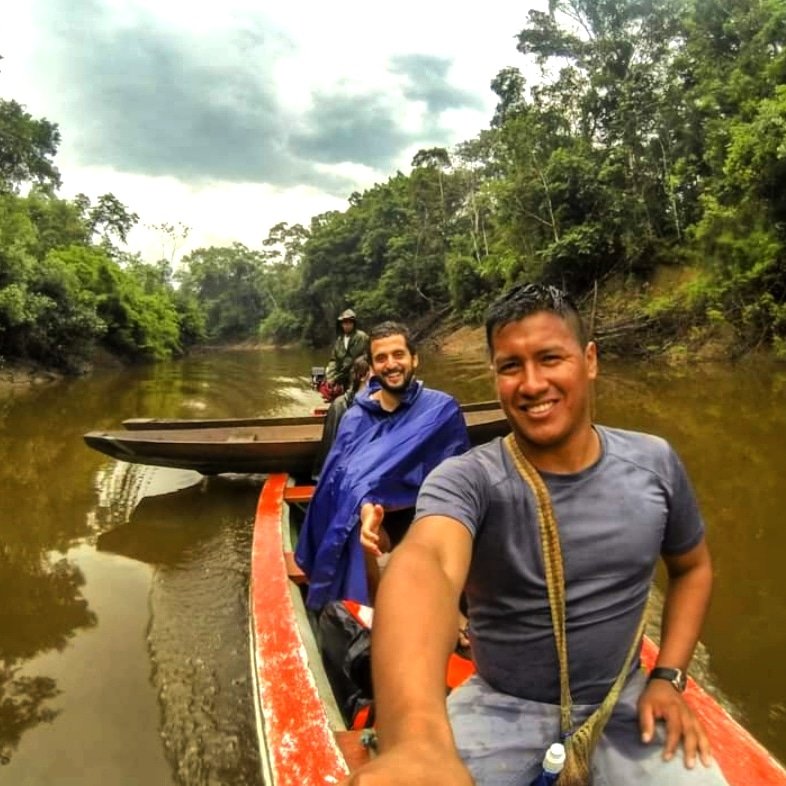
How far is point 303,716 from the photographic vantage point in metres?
1.74

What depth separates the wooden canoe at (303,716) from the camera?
4.95 ft

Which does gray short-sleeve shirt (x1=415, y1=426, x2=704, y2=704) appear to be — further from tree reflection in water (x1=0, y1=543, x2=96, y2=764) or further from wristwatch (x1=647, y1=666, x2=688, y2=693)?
tree reflection in water (x1=0, y1=543, x2=96, y2=764)

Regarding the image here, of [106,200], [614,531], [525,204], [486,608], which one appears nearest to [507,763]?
[486,608]

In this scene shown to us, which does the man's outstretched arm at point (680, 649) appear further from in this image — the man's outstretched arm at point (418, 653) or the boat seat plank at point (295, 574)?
the boat seat plank at point (295, 574)

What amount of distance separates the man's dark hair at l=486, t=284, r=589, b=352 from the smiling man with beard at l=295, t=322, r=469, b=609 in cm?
154

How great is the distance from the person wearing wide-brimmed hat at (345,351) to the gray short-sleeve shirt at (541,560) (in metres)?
5.67

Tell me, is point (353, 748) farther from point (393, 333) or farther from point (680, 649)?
point (393, 333)

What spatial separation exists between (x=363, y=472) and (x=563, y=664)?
1.77m

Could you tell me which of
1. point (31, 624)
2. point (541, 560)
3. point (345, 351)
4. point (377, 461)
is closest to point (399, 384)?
point (377, 461)

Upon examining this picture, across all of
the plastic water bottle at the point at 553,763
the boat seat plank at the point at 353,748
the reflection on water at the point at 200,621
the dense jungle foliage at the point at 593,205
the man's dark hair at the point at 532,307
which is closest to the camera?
the plastic water bottle at the point at 553,763

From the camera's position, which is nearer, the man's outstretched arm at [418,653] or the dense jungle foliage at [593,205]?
the man's outstretched arm at [418,653]

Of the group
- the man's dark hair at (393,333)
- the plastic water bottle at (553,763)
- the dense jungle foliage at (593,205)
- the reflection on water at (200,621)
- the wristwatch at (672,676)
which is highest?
the dense jungle foliage at (593,205)

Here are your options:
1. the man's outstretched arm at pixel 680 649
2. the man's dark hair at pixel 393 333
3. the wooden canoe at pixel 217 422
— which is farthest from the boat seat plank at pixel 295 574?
the wooden canoe at pixel 217 422

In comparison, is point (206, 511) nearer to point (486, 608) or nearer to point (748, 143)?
point (486, 608)
